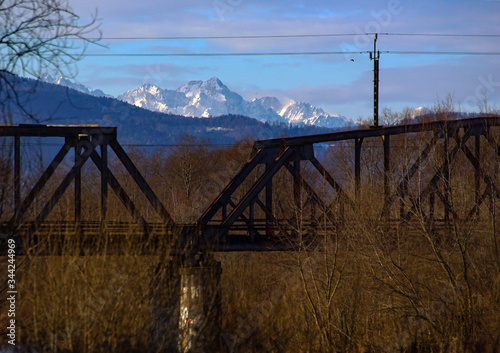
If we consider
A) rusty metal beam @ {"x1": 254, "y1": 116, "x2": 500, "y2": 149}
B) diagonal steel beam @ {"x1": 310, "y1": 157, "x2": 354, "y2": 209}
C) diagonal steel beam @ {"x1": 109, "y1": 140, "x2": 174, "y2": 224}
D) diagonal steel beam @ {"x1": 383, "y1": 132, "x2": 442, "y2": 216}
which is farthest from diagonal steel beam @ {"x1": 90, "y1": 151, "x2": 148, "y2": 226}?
diagonal steel beam @ {"x1": 383, "y1": 132, "x2": 442, "y2": 216}

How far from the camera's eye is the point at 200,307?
50.2ft

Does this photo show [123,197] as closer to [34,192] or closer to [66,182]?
[66,182]

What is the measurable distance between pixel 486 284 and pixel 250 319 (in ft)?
30.5

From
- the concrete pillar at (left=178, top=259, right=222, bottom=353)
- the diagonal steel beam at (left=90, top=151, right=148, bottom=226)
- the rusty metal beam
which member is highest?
the rusty metal beam

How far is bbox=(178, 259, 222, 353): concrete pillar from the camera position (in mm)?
13344

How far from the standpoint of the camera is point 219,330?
50.5ft

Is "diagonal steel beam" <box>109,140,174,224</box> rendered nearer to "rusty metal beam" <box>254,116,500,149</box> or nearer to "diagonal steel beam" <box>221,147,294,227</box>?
"diagonal steel beam" <box>221,147,294,227</box>

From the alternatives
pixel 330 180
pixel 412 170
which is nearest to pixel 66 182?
pixel 330 180

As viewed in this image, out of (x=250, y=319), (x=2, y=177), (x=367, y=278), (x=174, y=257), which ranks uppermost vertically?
(x=2, y=177)

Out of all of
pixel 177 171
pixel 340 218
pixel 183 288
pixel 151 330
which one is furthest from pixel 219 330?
pixel 177 171

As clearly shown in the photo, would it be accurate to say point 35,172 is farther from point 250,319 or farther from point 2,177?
point 250,319

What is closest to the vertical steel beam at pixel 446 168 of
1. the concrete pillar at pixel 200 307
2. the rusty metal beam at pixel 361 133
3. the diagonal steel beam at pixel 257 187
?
the rusty metal beam at pixel 361 133

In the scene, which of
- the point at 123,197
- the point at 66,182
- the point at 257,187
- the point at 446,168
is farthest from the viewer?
the point at 446,168

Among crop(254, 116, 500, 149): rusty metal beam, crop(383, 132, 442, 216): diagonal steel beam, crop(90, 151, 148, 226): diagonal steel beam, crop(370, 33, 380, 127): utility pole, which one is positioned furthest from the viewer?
crop(370, 33, 380, 127): utility pole
